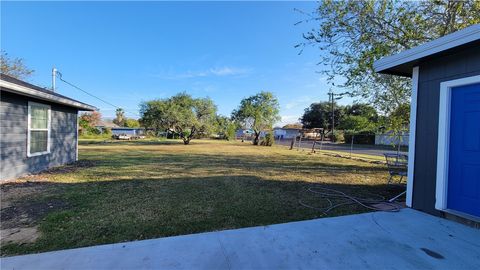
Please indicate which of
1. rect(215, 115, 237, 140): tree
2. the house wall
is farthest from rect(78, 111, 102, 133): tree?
the house wall

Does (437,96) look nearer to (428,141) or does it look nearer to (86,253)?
(428,141)

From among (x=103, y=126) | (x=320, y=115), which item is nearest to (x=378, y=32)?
(x=320, y=115)

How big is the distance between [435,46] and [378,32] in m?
5.00

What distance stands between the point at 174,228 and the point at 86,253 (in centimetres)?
104

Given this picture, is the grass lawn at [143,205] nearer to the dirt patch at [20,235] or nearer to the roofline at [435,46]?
the dirt patch at [20,235]

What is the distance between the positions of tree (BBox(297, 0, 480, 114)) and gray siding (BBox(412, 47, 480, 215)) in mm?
3868

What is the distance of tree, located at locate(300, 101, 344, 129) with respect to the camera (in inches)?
1832

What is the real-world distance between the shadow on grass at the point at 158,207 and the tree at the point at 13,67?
59.1ft

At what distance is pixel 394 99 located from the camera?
886 cm

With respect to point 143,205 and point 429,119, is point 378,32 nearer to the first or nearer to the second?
Answer: point 429,119

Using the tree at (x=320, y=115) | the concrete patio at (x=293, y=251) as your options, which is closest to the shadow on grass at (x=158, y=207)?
the concrete patio at (x=293, y=251)

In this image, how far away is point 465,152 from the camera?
3.43 m

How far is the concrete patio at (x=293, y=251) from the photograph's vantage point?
2.30 m

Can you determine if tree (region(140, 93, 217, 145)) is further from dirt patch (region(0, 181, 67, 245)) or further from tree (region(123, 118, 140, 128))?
tree (region(123, 118, 140, 128))
